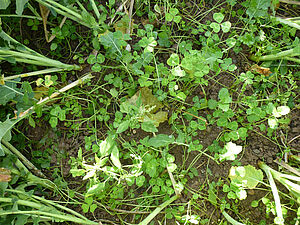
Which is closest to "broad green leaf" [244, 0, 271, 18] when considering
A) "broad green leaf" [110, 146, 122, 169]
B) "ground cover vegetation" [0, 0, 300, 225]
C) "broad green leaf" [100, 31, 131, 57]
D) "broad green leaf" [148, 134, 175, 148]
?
"ground cover vegetation" [0, 0, 300, 225]

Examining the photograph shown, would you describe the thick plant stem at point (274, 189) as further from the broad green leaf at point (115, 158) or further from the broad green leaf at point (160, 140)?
the broad green leaf at point (115, 158)

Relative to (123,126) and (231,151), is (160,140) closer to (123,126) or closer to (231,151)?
(123,126)

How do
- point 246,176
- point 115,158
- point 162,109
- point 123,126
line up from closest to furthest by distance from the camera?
point 115,158, point 123,126, point 246,176, point 162,109

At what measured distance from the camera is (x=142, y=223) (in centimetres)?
178

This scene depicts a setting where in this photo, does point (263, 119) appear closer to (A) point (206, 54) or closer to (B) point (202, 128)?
(B) point (202, 128)

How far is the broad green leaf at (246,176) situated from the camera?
5.97 feet

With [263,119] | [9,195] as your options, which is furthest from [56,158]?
[263,119]

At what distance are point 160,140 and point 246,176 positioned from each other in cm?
62

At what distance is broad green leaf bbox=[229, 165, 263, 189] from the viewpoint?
1818mm

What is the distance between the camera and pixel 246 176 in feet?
6.23

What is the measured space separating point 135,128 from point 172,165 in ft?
1.23

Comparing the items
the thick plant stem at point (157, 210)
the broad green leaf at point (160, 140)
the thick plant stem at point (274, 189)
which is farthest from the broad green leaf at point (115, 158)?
the thick plant stem at point (274, 189)

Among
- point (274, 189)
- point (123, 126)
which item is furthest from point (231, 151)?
point (123, 126)

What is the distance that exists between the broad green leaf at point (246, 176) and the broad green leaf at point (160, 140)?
46 cm
